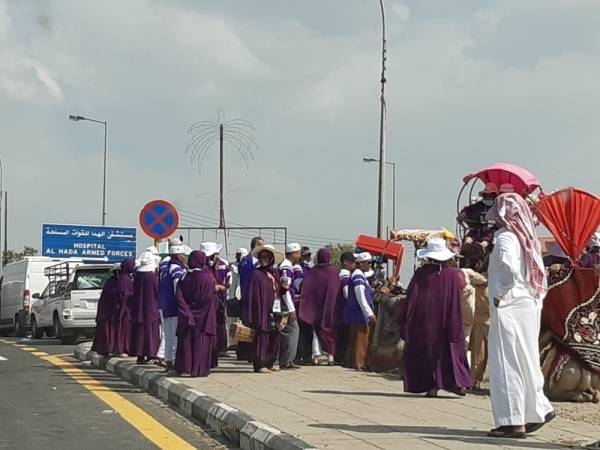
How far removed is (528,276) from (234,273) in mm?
8219

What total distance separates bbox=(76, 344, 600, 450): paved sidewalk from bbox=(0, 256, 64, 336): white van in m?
19.0

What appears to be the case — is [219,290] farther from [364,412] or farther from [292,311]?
[364,412]

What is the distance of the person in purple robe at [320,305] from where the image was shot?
15.9 metres

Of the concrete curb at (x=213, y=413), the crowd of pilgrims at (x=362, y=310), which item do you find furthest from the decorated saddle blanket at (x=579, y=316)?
the concrete curb at (x=213, y=413)

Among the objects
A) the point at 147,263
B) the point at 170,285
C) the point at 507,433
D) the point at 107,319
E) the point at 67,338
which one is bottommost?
the point at 67,338

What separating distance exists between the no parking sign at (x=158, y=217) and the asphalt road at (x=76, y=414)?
259 centimetres

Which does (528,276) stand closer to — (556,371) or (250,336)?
(556,371)

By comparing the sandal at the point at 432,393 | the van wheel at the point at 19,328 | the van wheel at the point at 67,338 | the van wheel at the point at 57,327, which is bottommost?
the van wheel at the point at 19,328

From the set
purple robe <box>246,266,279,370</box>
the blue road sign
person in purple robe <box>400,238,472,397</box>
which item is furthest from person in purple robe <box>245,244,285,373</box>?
the blue road sign

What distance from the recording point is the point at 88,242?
136ft

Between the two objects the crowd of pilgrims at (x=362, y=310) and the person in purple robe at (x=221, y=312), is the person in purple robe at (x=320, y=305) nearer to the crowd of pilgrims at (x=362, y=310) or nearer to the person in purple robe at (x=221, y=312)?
the crowd of pilgrims at (x=362, y=310)

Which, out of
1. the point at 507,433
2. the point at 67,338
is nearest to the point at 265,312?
the point at 507,433

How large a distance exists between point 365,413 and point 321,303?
20.9 feet

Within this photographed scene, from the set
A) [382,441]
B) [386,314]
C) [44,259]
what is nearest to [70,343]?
[44,259]
